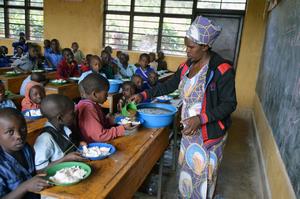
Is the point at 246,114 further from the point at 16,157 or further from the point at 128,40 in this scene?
the point at 16,157

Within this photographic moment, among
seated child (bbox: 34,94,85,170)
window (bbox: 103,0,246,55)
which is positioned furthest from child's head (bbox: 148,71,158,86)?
window (bbox: 103,0,246,55)

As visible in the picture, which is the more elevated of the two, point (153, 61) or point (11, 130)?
point (153, 61)

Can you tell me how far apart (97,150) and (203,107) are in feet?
2.59

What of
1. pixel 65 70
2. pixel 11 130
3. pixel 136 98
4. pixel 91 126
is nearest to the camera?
pixel 11 130

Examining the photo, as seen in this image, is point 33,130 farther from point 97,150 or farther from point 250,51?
point 250,51

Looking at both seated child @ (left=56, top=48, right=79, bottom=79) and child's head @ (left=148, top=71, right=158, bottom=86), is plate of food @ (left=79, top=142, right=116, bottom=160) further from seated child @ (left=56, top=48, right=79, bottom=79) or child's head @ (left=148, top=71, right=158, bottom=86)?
seated child @ (left=56, top=48, right=79, bottom=79)

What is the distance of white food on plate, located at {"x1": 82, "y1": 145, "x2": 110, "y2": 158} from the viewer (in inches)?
57.4

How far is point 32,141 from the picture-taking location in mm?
1771

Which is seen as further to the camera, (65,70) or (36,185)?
(65,70)

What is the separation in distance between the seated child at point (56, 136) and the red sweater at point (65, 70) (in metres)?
3.38

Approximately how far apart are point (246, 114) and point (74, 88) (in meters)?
4.27

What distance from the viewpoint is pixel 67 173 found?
48.9 inches

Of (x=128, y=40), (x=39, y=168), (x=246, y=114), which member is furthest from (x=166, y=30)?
(x=39, y=168)

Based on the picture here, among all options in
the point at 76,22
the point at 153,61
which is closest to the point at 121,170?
the point at 153,61
